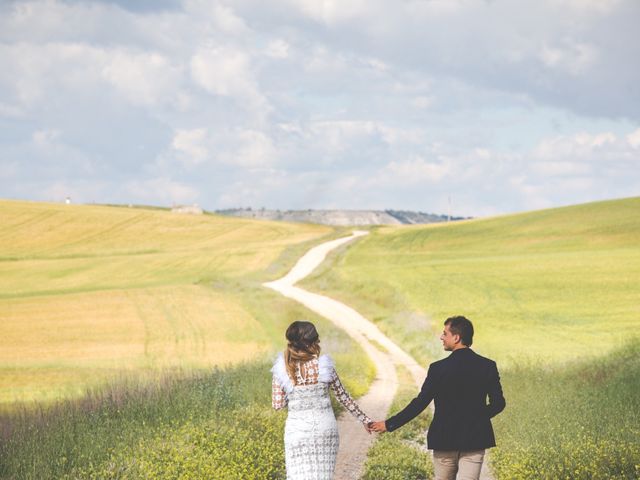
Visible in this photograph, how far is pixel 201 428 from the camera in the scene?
13438 millimetres

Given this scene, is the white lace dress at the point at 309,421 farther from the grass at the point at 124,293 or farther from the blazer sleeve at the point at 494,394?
the grass at the point at 124,293

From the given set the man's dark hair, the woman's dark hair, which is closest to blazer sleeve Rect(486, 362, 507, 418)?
the man's dark hair

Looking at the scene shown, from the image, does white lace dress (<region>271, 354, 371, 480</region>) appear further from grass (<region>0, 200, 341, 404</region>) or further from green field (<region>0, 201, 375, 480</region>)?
grass (<region>0, 200, 341, 404</region>)

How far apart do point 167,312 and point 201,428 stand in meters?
35.2

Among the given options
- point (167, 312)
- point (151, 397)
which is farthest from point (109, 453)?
point (167, 312)

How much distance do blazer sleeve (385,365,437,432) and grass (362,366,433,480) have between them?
3937 mm

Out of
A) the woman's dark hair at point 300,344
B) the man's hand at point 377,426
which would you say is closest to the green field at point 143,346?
the man's hand at point 377,426

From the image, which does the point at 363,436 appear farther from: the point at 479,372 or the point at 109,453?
the point at 479,372

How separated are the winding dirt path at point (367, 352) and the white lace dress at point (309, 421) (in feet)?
17.6

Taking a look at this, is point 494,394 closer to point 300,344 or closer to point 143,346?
point 300,344

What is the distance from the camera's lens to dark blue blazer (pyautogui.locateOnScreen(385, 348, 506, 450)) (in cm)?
867

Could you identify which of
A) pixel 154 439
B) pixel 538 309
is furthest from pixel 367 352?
pixel 154 439

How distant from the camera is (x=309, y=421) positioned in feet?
26.8

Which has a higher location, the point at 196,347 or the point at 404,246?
the point at 404,246
